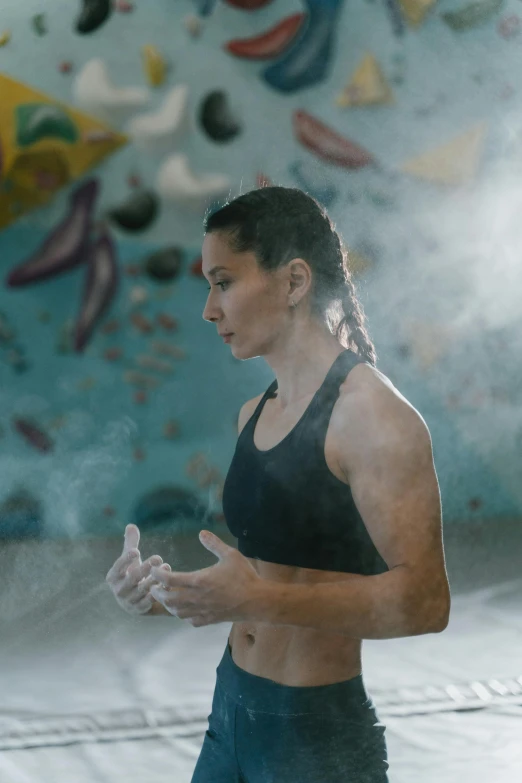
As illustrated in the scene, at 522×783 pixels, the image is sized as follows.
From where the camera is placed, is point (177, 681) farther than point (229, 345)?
Yes

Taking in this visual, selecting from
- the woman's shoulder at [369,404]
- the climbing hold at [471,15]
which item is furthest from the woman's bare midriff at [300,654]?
the climbing hold at [471,15]

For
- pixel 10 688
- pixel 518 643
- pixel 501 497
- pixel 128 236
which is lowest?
pixel 10 688

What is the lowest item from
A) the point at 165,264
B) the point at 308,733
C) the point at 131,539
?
the point at 308,733

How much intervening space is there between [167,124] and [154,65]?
0.21 ft

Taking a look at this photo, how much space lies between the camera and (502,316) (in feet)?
3.00

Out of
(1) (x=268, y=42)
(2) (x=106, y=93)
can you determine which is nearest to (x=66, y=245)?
(2) (x=106, y=93)

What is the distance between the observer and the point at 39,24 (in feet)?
3.12

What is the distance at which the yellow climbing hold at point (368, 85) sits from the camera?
2.77ft

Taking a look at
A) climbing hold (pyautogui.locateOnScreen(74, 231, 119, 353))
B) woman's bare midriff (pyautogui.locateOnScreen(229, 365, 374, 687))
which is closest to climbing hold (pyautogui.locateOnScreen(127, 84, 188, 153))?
climbing hold (pyautogui.locateOnScreen(74, 231, 119, 353))

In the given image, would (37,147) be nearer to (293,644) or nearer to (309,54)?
(309,54)

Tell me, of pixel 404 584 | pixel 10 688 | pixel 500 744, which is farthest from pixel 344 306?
pixel 10 688

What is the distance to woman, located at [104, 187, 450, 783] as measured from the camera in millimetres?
562

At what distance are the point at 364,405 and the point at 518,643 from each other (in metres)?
0.52

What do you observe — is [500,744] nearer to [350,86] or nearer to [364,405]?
[364,405]
